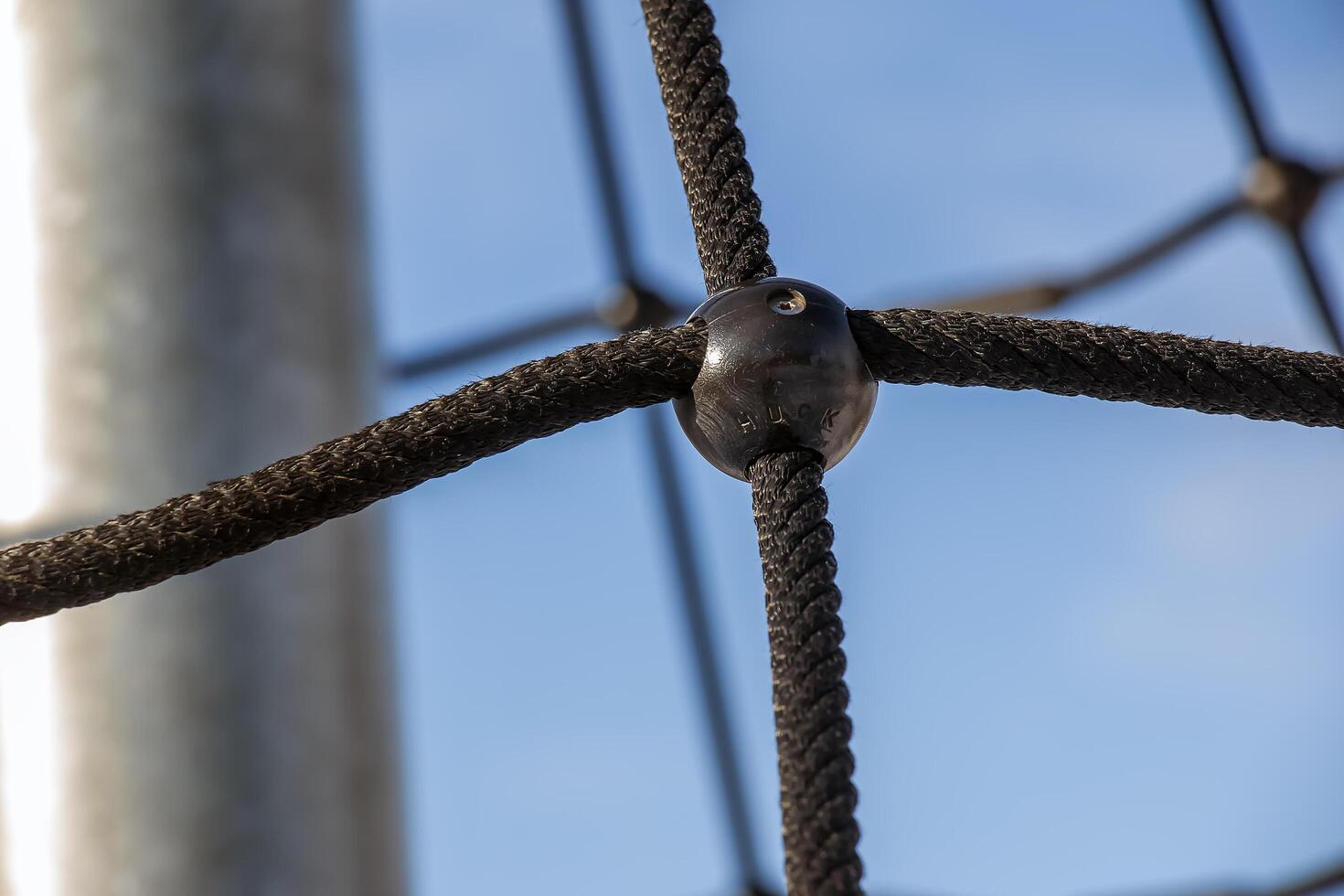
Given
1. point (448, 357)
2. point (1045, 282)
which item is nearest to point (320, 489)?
point (448, 357)

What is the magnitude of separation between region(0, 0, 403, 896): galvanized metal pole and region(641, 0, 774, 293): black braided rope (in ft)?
0.65

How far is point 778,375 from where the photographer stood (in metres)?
0.36

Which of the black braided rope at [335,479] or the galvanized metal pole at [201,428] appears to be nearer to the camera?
the black braided rope at [335,479]

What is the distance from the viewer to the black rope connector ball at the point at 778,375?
0.36 meters

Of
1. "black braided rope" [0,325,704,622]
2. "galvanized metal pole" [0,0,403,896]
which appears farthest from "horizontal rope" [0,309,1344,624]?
"galvanized metal pole" [0,0,403,896]

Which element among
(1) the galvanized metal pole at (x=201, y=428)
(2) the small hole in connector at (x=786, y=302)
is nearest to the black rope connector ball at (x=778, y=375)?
(2) the small hole in connector at (x=786, y=302)

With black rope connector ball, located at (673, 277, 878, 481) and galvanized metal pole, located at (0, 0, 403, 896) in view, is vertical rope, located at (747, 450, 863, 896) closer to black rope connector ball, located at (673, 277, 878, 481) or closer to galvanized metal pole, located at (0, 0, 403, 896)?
black rope connector ball, located at (673, 277, 878, 481)

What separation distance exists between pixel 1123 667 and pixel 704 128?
1846 mm

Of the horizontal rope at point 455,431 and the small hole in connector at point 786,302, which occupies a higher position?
the small hole in connector at point 786,302

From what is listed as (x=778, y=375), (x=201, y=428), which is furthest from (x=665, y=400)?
(x=201, y=428)

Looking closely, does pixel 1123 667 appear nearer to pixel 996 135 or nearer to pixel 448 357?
pixel 996 135

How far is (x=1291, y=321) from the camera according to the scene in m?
1.81

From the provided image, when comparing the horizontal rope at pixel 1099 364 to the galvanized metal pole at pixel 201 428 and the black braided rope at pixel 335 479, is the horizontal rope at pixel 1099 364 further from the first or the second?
the galvanized metal pole at pixel 201 428

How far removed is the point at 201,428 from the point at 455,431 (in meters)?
0.20
